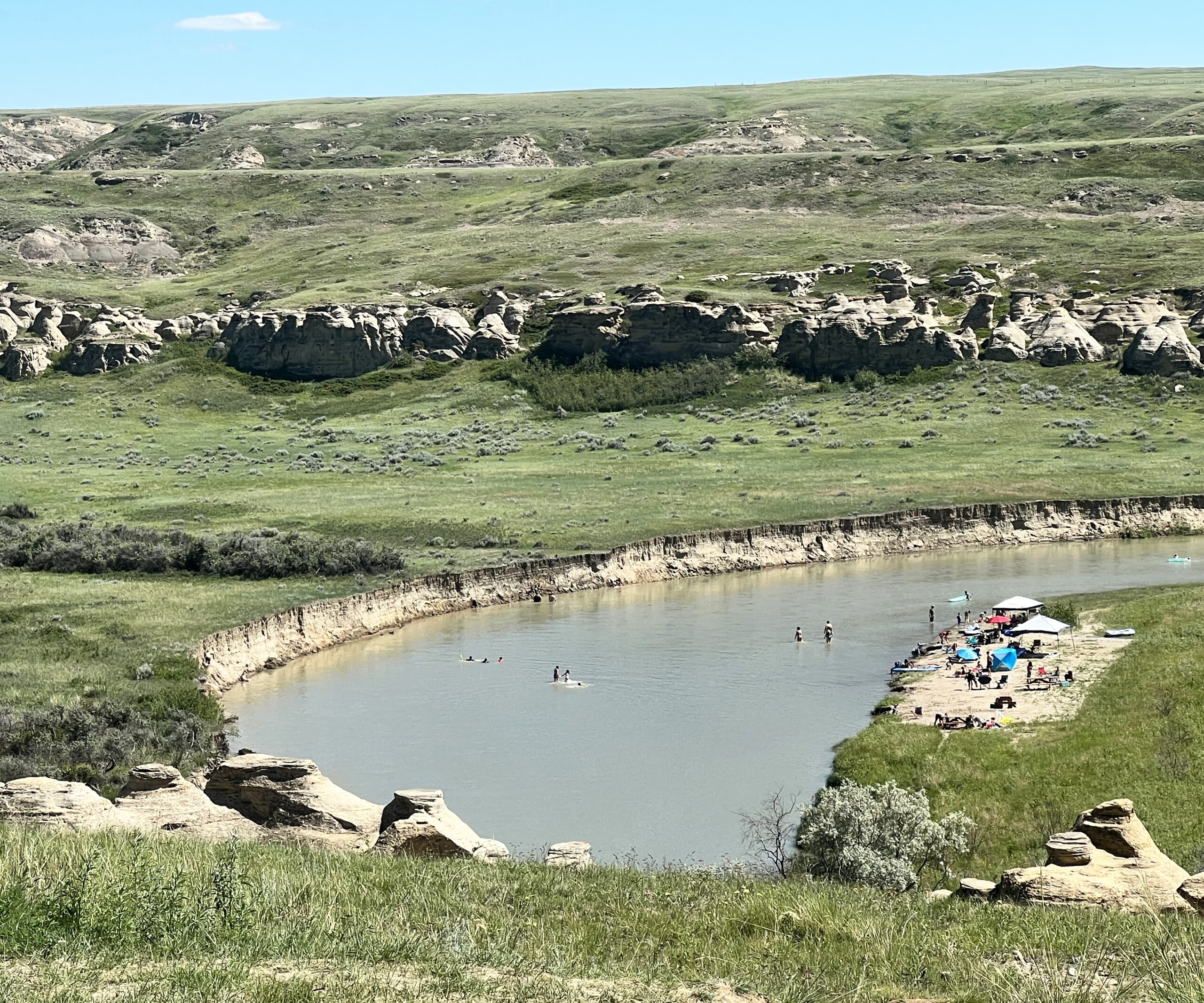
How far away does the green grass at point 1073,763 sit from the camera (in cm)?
3081

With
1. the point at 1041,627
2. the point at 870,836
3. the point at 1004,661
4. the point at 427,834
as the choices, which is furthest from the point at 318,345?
the point at 427,834

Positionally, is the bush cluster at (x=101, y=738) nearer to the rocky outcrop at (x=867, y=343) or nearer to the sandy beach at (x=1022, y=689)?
the sandy beach at (x=1022, y=689)

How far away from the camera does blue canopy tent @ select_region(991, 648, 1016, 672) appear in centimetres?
4800

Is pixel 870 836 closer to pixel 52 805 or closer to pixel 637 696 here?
pixel 52 805

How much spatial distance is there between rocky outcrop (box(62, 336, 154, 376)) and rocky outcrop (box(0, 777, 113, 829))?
371 ft

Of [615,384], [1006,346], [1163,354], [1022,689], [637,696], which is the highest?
[1006,346]

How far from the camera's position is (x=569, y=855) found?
74.1 ft

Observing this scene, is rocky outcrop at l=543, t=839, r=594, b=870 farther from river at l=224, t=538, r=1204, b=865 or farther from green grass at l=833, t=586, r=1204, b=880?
green grass at l=833, t=586, r=1204, b=880

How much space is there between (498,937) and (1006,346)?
102 meters

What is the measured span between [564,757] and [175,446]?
72.0 m

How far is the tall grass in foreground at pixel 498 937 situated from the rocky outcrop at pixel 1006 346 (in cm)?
9635

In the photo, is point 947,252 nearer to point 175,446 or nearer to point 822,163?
point 822,163

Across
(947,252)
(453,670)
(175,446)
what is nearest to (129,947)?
(453,670)

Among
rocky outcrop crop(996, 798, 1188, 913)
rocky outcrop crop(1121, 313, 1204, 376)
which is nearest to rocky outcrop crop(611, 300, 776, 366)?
rocky outcrop crop(1121, 313, 1204, 376)
